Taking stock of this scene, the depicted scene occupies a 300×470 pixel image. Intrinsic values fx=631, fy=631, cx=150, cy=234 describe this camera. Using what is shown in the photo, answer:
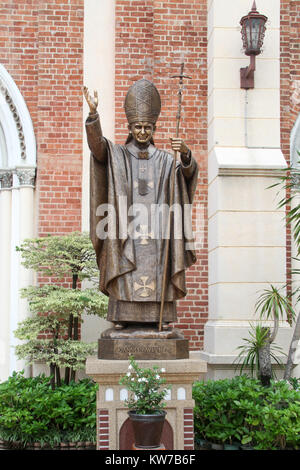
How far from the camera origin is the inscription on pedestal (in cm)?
470

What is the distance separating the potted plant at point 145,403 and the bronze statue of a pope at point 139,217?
504mm

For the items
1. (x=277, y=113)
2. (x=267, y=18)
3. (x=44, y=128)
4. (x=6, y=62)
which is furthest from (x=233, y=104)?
(x=6, y=62)

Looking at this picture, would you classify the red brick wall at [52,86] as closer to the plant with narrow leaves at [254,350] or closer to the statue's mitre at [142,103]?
the plant with narrow leaves at [254,350]

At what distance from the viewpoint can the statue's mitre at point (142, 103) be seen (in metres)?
4.92

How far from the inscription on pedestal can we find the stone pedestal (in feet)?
0.19

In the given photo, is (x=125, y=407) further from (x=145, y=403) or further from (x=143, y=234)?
(x=143, y=234)

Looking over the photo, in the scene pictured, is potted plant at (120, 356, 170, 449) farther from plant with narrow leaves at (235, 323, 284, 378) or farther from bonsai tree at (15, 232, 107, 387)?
bonsai tree at (15, 232, 107, 387)

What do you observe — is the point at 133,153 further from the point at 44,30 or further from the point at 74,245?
the point at 44,30

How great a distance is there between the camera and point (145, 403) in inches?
167

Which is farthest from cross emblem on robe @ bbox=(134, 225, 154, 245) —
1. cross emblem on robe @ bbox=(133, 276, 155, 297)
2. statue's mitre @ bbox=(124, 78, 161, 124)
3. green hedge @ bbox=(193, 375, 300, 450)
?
green hedge @ bbox=(193, 375, 300, 450)

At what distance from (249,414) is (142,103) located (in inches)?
125

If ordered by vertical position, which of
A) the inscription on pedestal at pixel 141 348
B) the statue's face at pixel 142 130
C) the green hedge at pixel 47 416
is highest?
the statue's face at pixel 142 130

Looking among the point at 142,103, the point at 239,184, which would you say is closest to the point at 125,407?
the point at 142,103

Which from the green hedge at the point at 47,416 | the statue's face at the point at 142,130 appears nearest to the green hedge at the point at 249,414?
the green hedge at the point at 47,416
